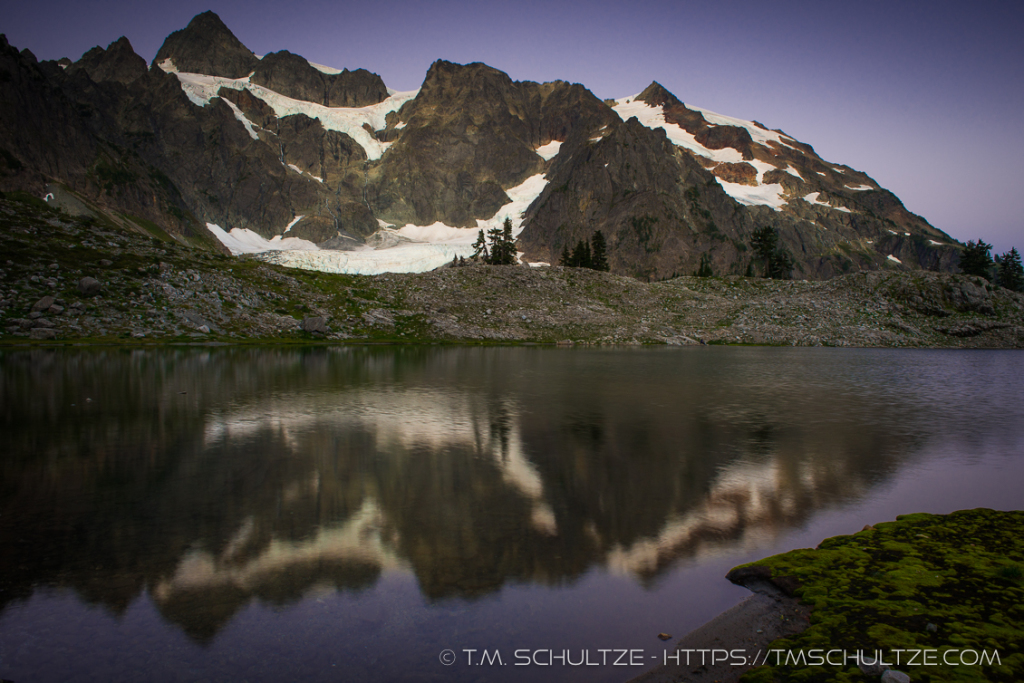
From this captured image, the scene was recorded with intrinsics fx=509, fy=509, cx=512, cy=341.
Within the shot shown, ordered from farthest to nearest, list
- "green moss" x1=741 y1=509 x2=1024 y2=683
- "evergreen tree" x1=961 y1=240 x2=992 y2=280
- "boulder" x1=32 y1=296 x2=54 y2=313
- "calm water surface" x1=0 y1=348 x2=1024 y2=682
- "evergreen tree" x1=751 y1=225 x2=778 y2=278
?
1. "evergreen tree" x1=751 y1=225 x2=778 y2=278
2. "evergreen tree" x1=961 y1=240 x2=992 y2=280
3. "boulder" x1=32 y1=296 x2=54 y2=313
4. "calm water surface" x1=0 y1=348 x2=1024 y2=682
5. "green moss" x1=741 y1=509 x2=1024 y2=683

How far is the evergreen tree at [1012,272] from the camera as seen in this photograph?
5487 inches

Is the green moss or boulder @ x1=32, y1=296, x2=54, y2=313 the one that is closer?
the green moss

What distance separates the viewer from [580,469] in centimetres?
1762

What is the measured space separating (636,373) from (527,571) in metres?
39.3

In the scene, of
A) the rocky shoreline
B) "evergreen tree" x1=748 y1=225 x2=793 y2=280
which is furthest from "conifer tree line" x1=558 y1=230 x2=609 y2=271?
"evergreen tree" x1=748 y1=225 x2=793 y2=280

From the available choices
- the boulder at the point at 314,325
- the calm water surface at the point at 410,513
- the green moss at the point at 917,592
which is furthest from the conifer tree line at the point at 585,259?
the green moss at the point at 917,592

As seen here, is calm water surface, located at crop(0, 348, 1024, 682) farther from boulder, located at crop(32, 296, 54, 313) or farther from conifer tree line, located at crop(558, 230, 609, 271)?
conifer tree line, located at crop(558, 230, 609, 271)

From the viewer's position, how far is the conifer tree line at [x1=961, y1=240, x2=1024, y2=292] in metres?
135

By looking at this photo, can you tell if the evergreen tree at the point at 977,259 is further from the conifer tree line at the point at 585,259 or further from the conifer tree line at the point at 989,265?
the conifer tree line at the point at 585,259

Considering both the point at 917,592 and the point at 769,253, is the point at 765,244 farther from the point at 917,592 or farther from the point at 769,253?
the point at 917,592

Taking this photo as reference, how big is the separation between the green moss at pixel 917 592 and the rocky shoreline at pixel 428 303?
80461mm

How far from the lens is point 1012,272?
13962 centimetres

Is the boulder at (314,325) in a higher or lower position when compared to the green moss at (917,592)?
higher

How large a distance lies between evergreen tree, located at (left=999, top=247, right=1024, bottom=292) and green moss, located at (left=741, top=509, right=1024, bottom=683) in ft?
587
